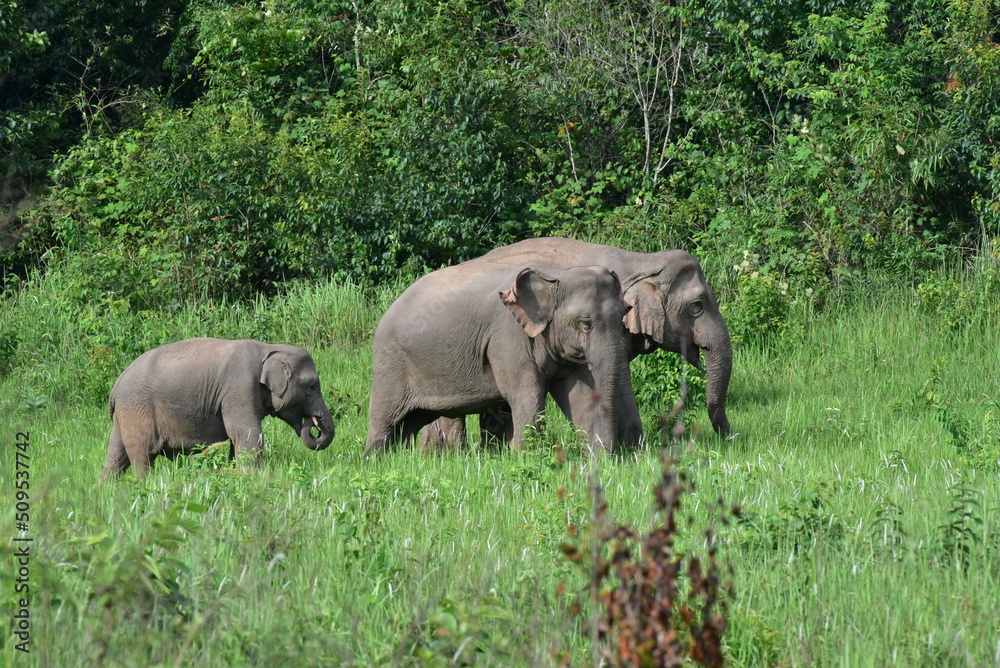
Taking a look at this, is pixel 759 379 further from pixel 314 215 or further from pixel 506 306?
pixel 314 215

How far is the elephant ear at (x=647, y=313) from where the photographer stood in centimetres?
1067

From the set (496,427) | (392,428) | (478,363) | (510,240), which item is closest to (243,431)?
(392,428)

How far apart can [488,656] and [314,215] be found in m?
14.1

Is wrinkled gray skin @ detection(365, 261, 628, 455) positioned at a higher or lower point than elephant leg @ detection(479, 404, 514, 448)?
higher

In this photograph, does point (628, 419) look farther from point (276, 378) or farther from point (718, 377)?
point (276, 378)

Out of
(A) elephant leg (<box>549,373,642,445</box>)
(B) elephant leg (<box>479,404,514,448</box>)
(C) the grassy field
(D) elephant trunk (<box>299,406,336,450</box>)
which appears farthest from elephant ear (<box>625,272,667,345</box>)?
(D) elephant trunk (<box>299,406,336,450</box>)

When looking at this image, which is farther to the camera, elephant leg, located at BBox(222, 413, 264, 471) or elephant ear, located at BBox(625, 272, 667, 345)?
elephant ear, located at BBox(625, 272, 667, 345)

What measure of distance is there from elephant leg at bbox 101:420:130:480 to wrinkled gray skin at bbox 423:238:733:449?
8.41ft

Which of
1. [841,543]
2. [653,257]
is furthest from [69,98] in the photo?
[841,543]

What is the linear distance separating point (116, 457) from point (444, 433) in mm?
2977

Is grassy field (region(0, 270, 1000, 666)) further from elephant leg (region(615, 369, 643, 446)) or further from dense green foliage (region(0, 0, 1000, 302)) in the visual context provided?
dense green foliage (region(0, 0, 1000, 302))

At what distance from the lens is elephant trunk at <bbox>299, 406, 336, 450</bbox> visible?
9602 mm

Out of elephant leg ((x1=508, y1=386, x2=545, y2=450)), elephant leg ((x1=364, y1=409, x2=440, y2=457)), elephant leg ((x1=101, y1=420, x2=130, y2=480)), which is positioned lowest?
elephant leg ((x1=364, y1=409, x2=440, y2=457))

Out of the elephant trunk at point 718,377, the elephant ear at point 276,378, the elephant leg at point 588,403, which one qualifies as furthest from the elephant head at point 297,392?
the elephant trunk at point 718,377
